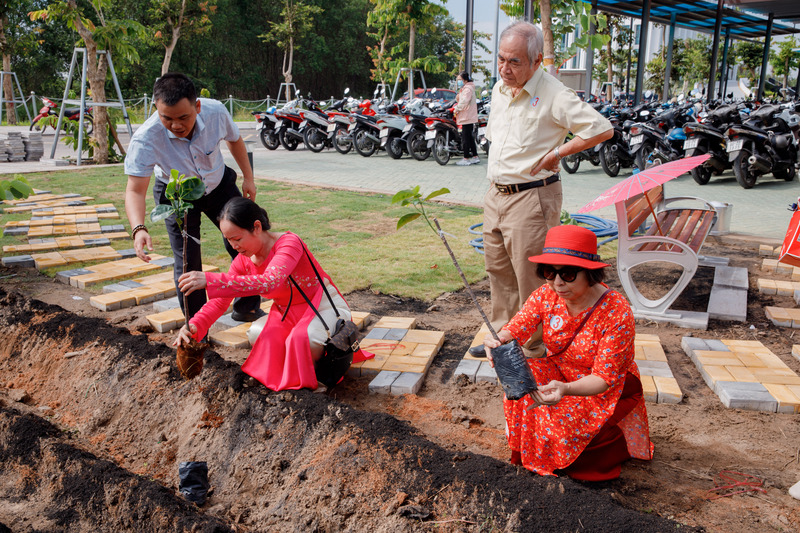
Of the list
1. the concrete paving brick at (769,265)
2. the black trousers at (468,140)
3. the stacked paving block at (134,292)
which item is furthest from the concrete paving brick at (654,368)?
the black trousers at (468,140)

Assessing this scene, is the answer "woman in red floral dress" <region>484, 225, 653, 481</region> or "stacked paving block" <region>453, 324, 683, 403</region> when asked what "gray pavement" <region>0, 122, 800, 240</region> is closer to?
"stacked paving block" <region>453, 324, 683, 403</region>

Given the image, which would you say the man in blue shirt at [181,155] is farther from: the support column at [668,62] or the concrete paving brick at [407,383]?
the support column at [668,62]

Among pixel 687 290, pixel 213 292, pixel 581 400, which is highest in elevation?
pixel 213 292

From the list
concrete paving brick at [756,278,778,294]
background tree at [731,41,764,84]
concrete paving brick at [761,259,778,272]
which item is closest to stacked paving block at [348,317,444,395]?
concrete paving brick at [756,278,778,294]

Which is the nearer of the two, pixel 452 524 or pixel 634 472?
pixel 452 524

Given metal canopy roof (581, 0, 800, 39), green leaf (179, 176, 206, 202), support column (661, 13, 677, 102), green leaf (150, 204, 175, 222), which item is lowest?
green leaf (150, 204, 175, 222)

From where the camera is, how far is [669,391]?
123 inches

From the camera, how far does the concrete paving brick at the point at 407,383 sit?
10.4ft

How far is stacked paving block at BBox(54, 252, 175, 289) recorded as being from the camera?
198 inches

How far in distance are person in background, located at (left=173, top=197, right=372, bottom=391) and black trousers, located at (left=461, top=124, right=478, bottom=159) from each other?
9.42m

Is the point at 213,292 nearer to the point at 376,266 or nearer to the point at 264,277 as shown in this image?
the point at 264,277

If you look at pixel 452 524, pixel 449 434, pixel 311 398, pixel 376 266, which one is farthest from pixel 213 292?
pixel 376 266

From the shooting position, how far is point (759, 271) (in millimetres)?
5465

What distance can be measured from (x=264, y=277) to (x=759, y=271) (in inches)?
181
